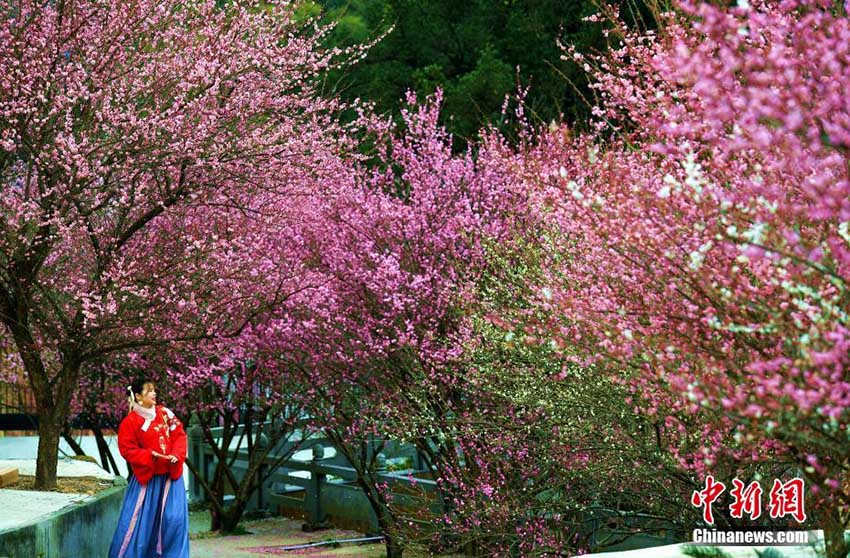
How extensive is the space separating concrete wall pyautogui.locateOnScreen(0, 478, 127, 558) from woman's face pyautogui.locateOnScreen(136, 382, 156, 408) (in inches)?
38.7

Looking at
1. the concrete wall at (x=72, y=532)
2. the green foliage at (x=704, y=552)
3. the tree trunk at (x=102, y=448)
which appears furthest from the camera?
the tree trunk at (x=102, y=448)

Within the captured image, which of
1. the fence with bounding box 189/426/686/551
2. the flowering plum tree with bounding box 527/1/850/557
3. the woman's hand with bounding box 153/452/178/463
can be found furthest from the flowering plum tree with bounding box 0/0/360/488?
the flowering plum tree with bounding box 527/1/850/557

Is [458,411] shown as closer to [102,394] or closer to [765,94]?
[765,94]

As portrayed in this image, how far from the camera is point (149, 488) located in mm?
8695

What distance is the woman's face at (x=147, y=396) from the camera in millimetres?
8648

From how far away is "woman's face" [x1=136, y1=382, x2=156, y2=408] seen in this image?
8.65 metres

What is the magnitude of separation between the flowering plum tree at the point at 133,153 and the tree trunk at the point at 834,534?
565cm

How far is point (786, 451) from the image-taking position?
4.60 meters

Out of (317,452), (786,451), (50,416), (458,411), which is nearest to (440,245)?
(458,411)

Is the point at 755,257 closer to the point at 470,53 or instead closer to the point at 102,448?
the point at 102,448

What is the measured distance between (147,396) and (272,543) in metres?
5.44

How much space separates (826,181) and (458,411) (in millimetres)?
6306
